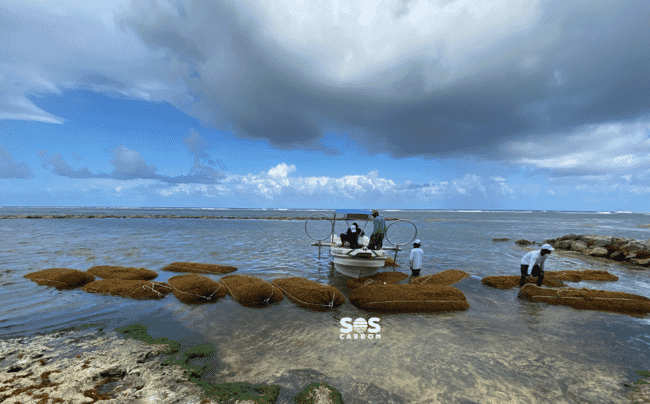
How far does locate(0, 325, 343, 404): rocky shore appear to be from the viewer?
14.9 ft

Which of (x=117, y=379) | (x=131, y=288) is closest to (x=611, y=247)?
(x=117, y=379)

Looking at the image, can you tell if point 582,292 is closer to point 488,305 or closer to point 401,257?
point 488,305

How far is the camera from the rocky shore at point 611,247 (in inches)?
756

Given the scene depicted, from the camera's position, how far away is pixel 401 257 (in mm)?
21281

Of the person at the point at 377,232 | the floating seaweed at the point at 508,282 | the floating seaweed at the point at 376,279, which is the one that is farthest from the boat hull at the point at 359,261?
the floating seaweed at the point at 508,282

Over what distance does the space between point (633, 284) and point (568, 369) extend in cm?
1330

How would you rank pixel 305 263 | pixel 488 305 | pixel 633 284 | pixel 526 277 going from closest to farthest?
pixel 488 305 < pixel 526 277 < pixel 633 284 < pixel 305 263

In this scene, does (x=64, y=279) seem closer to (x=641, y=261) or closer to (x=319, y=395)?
(x=319, y=395)

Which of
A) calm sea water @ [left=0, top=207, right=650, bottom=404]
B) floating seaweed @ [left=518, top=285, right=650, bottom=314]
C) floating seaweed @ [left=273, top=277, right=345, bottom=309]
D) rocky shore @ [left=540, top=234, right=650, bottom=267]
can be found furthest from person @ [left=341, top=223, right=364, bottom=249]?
rocky shore @ [left=540, top=234, right=650, bottom=267]

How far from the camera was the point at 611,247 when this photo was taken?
2147cm

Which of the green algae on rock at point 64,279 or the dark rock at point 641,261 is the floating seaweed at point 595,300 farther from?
the green algae on rock at point 64,279

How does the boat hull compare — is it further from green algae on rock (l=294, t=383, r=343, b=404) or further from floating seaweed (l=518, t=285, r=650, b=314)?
green algae on rock (l=294, t=383, r=343, b=404)

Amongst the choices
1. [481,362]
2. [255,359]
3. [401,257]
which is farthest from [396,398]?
[401,257]

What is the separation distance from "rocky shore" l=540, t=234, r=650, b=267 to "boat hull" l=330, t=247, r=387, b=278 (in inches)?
791
